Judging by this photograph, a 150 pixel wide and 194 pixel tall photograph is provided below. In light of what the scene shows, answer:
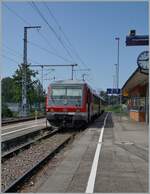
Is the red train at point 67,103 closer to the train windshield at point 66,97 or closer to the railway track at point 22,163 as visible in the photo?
the train windshield at point 66,97

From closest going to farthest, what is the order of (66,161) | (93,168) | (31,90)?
(93,168)
(66,161)
(31,90)

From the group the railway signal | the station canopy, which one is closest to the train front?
the station canopy

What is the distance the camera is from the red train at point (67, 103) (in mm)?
25516

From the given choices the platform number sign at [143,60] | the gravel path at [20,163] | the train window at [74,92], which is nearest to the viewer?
the gravel path at [20,163]

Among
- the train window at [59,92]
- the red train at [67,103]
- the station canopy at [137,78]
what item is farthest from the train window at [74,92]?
the station canopy at [137,78]

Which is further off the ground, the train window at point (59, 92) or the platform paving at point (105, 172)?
the train window at point (59, 92)

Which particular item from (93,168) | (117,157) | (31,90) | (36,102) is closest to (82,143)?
(117,157)

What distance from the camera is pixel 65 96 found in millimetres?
26094

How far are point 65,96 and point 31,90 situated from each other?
4764 centimetres

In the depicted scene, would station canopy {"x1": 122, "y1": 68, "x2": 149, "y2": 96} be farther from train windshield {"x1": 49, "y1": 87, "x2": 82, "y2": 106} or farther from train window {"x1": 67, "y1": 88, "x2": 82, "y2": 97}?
train windshield {"x1": 49, "y1": 87, "x2": 82, "y2": 106}

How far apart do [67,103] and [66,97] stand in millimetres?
419

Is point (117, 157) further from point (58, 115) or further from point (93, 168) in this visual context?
point (58, 115)

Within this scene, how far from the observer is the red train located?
2552cm

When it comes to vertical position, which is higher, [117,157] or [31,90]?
[31,90]
